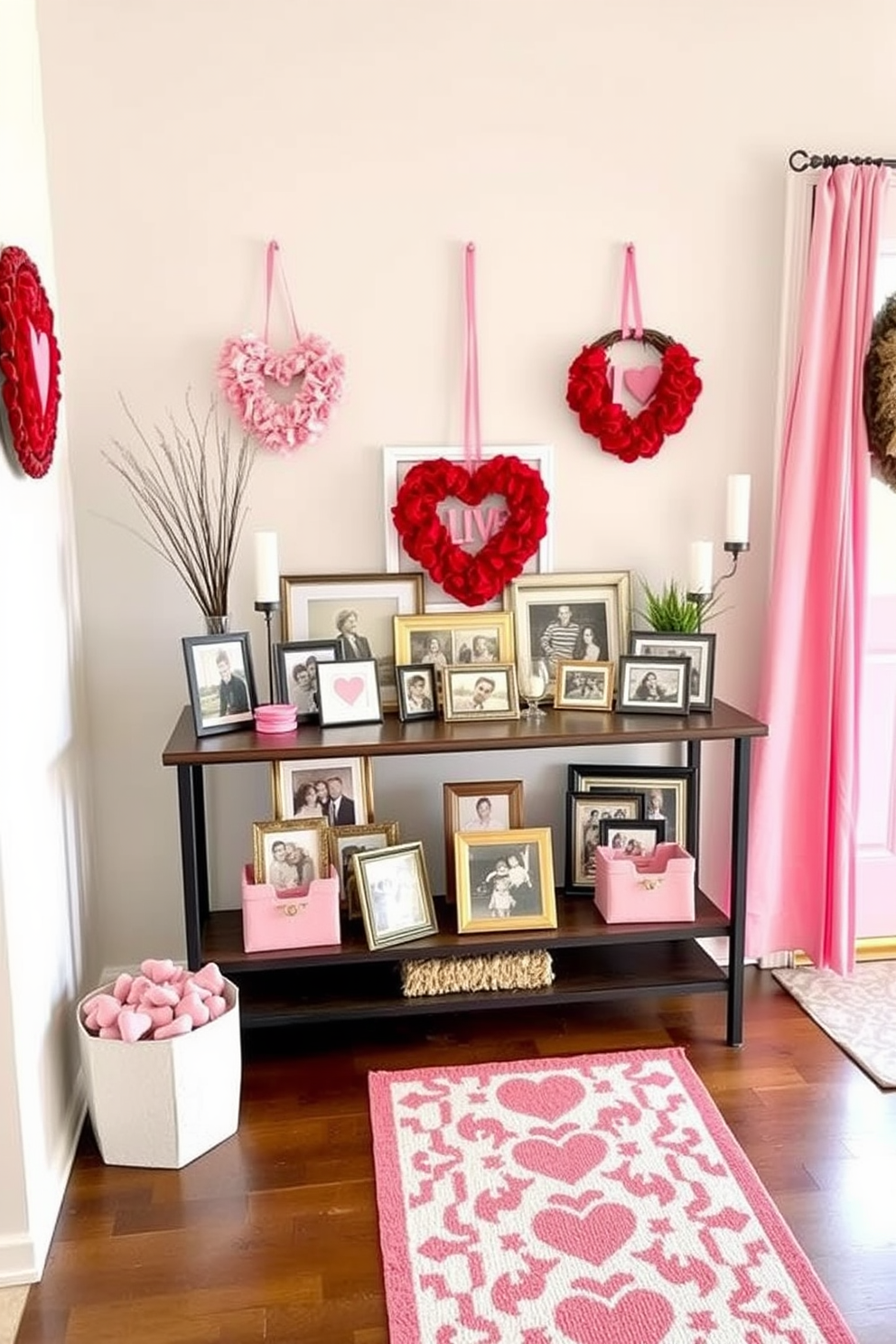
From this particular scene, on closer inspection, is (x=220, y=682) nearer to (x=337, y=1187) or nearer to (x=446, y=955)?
(x=446, y=955)

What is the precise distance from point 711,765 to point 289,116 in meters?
1.95

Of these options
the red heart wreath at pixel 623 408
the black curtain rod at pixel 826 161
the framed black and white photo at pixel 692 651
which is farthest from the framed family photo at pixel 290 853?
the black curtain rod at pixel 826 161

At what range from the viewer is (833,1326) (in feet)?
5.63

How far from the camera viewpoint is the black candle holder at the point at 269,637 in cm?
251

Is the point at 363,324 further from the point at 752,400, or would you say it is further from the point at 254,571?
the point at 752,400

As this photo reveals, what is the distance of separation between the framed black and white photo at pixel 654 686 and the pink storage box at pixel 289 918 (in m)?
0.83

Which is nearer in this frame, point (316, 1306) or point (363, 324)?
point (316, 1306)

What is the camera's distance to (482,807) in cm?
273

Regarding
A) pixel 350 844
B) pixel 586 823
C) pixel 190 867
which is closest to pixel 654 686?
pixel 586 823

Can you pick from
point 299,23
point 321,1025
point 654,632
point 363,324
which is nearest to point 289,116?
point 299,23

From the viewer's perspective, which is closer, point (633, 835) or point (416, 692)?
point (416, 692)

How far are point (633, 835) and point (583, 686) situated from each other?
1.36 ft

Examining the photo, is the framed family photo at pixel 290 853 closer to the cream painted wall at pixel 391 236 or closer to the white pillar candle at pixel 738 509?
the cream painted wall at pixel 391 236

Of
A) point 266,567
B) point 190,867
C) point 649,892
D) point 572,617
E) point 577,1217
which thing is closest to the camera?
point 577,1217
